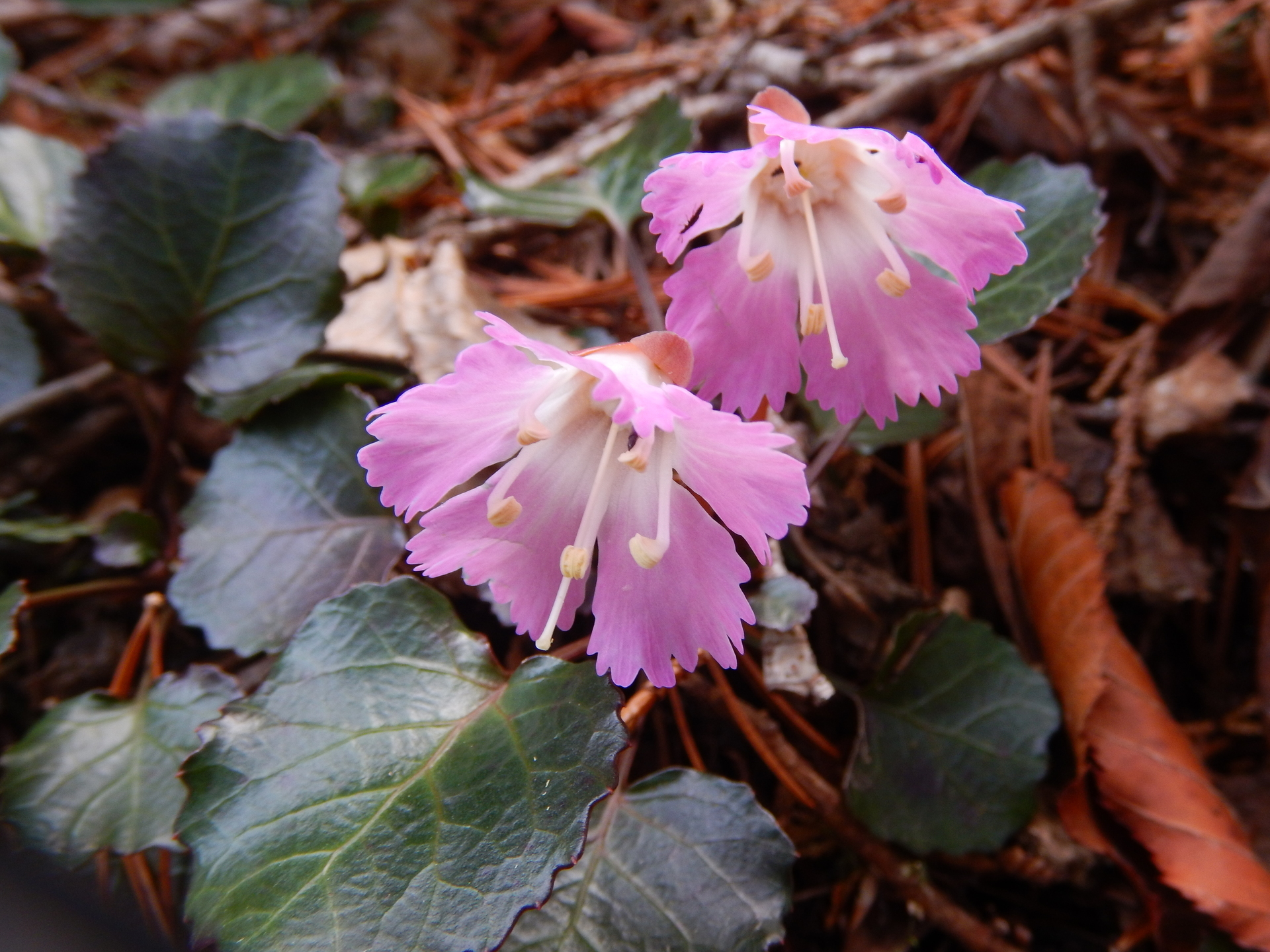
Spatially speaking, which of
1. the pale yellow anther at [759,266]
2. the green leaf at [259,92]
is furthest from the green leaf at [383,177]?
the pale yellow anther at [759,266]

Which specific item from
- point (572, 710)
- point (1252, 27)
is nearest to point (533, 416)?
point (572, 710)

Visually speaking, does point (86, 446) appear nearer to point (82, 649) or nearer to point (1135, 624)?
point (82, 649)

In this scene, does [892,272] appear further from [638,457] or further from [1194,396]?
[1194,396]

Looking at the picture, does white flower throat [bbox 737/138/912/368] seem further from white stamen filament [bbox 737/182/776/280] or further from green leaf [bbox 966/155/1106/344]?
green leaf [bbox 966/155/1106/344]

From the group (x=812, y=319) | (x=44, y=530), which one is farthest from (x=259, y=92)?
Result: (x=812, y=319)

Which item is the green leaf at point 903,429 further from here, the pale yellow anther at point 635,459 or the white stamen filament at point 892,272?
the pale yellow anther at point 635,459
